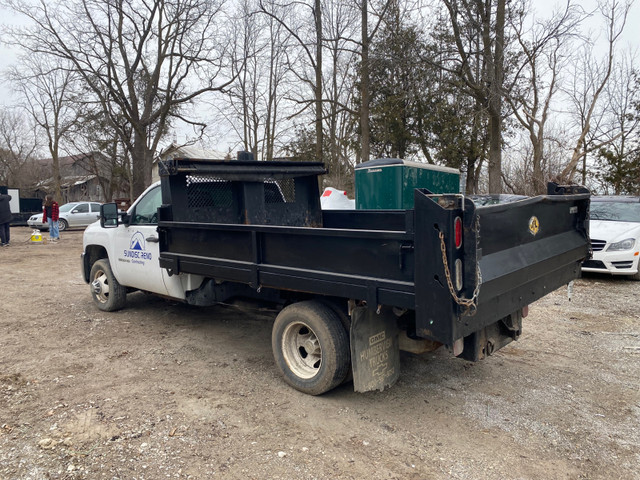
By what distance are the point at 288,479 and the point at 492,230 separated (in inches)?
78.7

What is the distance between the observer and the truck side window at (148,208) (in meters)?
5.64

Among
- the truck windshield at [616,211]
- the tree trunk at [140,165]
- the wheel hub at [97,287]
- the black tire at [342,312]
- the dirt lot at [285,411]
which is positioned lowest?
the dirt lot at [285,411]

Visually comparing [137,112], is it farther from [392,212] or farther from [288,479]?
[288,479]

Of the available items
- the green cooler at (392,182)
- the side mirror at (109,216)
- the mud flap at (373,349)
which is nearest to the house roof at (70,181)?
the green cooler at (392,182)

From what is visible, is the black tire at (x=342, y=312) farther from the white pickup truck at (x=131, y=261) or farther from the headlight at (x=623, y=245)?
the headlight at (x=623, y=245)

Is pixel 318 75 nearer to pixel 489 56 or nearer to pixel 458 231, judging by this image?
pixel 489 56

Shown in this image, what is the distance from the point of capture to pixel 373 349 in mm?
3527

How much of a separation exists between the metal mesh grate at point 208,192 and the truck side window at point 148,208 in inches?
34.4

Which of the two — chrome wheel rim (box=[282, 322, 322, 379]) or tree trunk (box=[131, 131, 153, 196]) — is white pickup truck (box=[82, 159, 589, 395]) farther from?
tree trunk (box=[131, 131, 153, 196])

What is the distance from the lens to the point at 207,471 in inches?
111

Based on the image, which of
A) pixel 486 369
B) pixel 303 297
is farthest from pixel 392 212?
pixel 486 369

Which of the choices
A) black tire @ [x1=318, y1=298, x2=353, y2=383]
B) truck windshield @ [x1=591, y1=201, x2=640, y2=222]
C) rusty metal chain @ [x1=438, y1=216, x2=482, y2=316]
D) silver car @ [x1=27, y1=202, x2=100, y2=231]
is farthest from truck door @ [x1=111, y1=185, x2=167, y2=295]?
silver car @ [x1=27, y1=202, x2=100, y2=231]

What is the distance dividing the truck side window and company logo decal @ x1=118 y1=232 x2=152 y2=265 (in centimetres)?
21

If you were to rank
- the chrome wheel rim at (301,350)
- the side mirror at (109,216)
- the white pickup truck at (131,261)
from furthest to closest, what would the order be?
the side mirror at (109,216)
the white pickup truck at (131,261)
the chrome wheel rim at (301,350)
